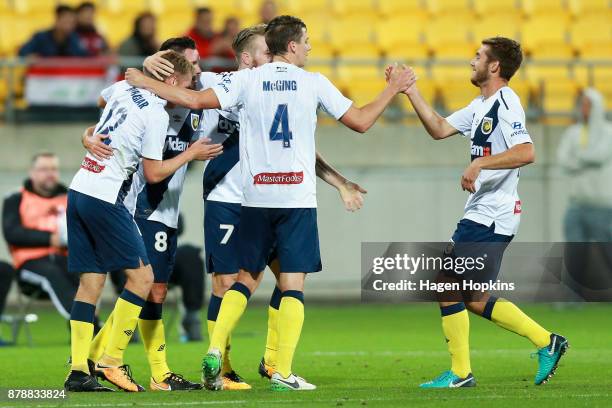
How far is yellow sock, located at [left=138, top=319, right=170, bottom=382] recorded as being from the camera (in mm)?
8727

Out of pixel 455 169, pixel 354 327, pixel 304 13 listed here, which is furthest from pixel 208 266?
pixel 304 13

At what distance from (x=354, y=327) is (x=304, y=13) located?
21.0ft

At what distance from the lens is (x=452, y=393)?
26.6 feet

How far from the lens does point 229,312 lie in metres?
8.34

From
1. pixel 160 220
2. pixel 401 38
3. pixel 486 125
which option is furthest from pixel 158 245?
pixel 401 38

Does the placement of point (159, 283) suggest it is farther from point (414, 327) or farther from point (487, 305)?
point (414, 327)

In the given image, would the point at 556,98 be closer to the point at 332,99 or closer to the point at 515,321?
the point at 515,321

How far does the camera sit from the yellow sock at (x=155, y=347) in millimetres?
8727

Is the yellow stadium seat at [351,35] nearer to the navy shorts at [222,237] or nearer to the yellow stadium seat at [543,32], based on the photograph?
the yellow stadium seat at [543,32]

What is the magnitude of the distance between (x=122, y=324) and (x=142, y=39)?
8.74m

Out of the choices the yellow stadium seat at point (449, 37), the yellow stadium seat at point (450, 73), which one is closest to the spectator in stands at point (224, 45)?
the yellow stadium seat at point (450, 73)

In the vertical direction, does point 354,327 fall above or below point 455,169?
below

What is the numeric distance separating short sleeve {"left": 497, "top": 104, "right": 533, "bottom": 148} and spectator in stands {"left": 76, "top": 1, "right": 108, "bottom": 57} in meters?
9.12

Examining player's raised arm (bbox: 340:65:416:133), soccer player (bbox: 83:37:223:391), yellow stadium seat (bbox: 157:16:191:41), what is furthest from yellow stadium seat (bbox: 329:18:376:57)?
player's raised arm (bbox: 340:65:416:133)
